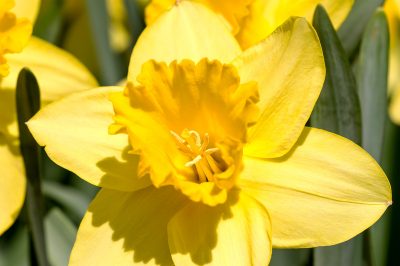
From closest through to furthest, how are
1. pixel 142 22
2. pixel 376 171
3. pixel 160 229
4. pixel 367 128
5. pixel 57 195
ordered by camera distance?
pixel 376 171, pixel 160 229, pixel 367 128, pixel 57 195, pixel 142 22

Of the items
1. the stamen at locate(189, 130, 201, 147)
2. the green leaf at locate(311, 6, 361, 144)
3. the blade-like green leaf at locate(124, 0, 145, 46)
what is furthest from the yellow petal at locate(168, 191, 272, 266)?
the blade-like green leaf at locate(124, 0, 145, 46)

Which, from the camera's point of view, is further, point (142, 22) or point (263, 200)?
point (142, 22)

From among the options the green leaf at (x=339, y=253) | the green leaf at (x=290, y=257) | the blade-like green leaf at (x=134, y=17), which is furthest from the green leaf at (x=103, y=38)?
the green leaf at (x=339, y=253)

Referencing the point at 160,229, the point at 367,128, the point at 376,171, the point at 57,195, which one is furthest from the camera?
the point at 57,195

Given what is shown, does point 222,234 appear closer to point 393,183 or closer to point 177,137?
point 177,137

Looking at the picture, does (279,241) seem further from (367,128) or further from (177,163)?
(367,128)

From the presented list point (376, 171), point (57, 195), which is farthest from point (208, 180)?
point (57, 195)
